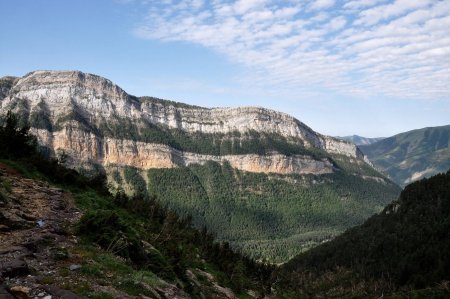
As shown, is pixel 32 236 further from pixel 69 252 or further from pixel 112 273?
pixel 112 273

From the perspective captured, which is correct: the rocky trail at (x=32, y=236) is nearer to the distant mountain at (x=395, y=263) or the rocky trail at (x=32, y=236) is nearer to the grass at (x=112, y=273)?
the grass at (x=112, y=273)

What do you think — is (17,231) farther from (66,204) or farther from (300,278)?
→ (300,278)

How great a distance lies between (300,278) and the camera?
167375 millimetres

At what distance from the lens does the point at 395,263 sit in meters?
157

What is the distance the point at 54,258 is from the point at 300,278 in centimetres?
16281

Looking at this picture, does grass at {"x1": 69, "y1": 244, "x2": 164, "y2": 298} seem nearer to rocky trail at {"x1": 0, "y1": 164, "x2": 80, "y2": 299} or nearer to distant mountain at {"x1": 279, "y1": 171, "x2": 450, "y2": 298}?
rocky trail at {"x1": 0, "y1": 164, "x2": 80, "y2": 299}

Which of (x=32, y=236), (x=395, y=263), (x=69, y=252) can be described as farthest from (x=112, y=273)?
(x=395, y=263)

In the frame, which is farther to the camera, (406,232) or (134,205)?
(406,232)

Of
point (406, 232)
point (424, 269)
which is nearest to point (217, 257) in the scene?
point (424, 269)

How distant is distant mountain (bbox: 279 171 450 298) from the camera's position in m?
135

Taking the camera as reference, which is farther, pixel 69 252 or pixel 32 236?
pixel 32 236

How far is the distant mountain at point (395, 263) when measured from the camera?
13525 centimetres

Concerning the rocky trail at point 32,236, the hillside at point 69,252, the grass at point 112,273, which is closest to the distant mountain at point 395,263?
the hillside at point 69,252

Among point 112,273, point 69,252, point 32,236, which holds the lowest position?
point 112,273
